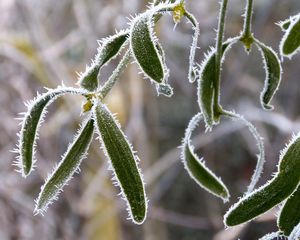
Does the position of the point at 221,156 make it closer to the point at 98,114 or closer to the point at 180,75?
the point at 180,75

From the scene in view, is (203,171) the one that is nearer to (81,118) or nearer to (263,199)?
(263,199)

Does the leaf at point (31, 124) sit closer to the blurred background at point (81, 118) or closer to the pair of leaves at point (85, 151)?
the pair of leaves at point (85, 151)

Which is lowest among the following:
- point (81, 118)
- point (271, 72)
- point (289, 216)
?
point (289, 216)

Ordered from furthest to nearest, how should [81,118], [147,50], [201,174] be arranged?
[81,118] < [201,174] < [147,50]

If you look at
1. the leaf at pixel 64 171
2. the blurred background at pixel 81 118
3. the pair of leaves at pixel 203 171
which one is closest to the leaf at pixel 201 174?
the pair of leaves at pixel 203 171

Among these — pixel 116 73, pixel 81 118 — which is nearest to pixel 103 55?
pixel 116 73

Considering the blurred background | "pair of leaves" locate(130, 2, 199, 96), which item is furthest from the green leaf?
the blurred background

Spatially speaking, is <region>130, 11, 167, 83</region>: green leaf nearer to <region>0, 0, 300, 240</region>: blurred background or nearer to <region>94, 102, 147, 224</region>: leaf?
<region>94, 102, 147, 224</region>: leaf
